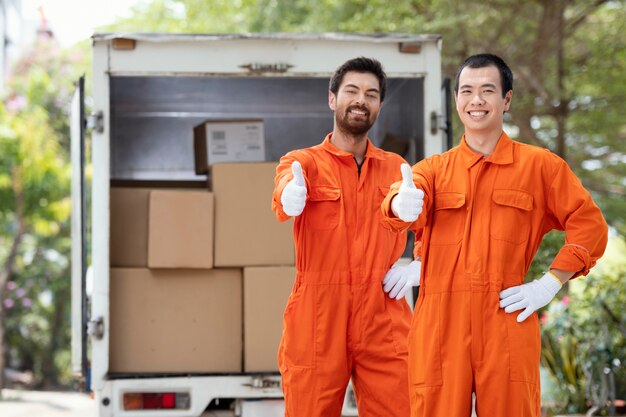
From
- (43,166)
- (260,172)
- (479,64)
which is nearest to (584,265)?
(479,64)

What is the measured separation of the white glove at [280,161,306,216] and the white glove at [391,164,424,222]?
433 millimetres

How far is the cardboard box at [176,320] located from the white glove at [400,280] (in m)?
1.32

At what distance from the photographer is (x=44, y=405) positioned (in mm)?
10500

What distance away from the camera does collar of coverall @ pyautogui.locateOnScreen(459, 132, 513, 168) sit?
10.5 feet

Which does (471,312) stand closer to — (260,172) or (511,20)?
(260,172)

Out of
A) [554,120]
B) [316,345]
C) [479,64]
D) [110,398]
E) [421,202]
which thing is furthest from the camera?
[554,120]

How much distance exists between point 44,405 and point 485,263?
27.5ft

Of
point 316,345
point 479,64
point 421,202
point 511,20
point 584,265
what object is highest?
point 511,20

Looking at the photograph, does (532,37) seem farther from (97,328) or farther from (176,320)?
(97,328)

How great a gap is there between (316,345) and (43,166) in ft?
29.2

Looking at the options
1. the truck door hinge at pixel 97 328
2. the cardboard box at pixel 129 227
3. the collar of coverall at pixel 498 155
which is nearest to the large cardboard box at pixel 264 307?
the cardboard box at pixel 129 227

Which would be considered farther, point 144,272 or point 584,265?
point 144,272

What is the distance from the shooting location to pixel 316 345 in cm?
359

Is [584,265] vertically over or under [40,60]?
under
